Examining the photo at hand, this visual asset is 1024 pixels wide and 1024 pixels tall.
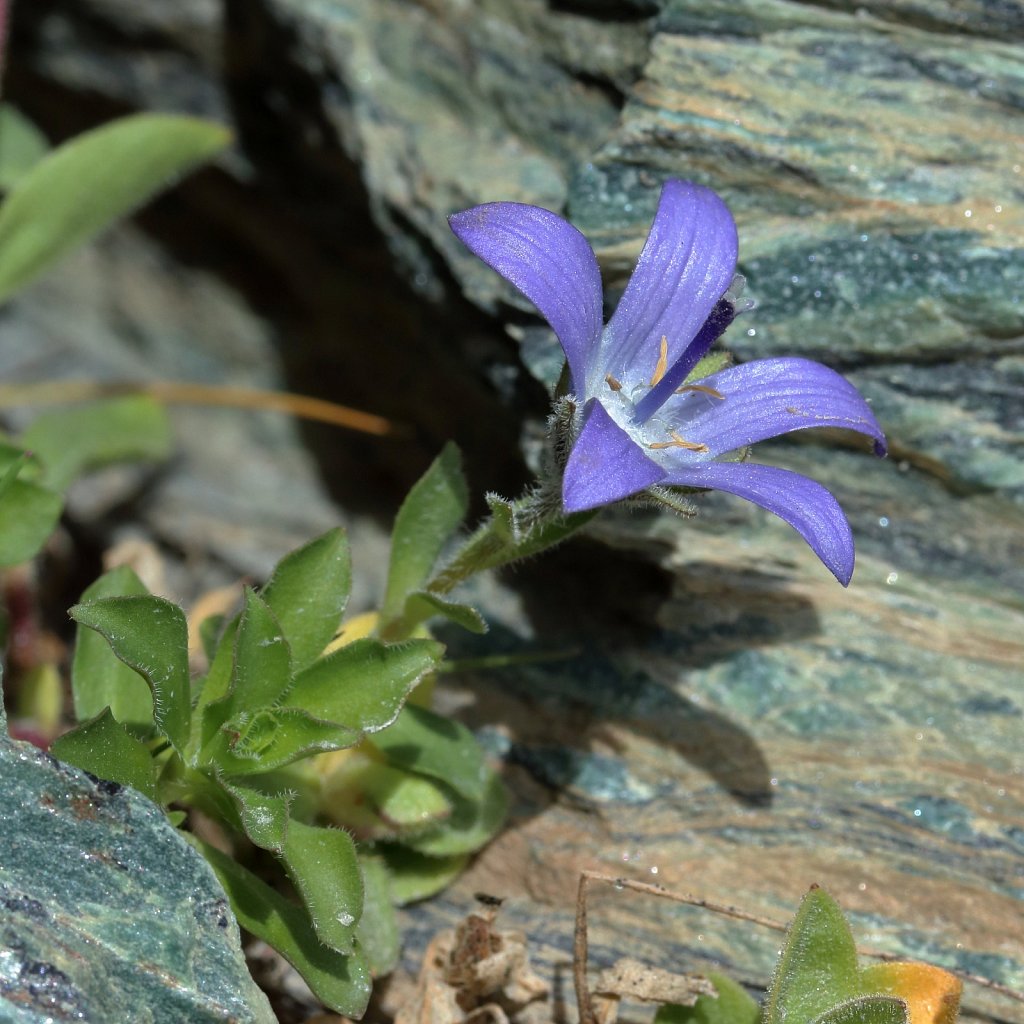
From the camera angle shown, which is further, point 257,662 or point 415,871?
point 415,871

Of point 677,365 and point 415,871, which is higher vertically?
point 677,365

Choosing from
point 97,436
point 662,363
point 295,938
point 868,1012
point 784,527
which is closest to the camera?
point 868,1012

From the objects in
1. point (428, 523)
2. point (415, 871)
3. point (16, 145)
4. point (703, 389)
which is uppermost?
point (703, 389)

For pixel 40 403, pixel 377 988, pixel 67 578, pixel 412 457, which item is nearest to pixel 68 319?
pixel 40 403

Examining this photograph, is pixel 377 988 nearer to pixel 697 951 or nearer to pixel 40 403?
pixel 697 951

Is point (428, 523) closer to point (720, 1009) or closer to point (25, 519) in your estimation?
point (25, 519)

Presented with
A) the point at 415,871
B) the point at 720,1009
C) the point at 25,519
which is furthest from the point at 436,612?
the point at 720,1009

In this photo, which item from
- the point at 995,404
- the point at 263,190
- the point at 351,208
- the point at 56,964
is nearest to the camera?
the point at 56,964

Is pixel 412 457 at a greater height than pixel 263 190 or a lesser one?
lesser
